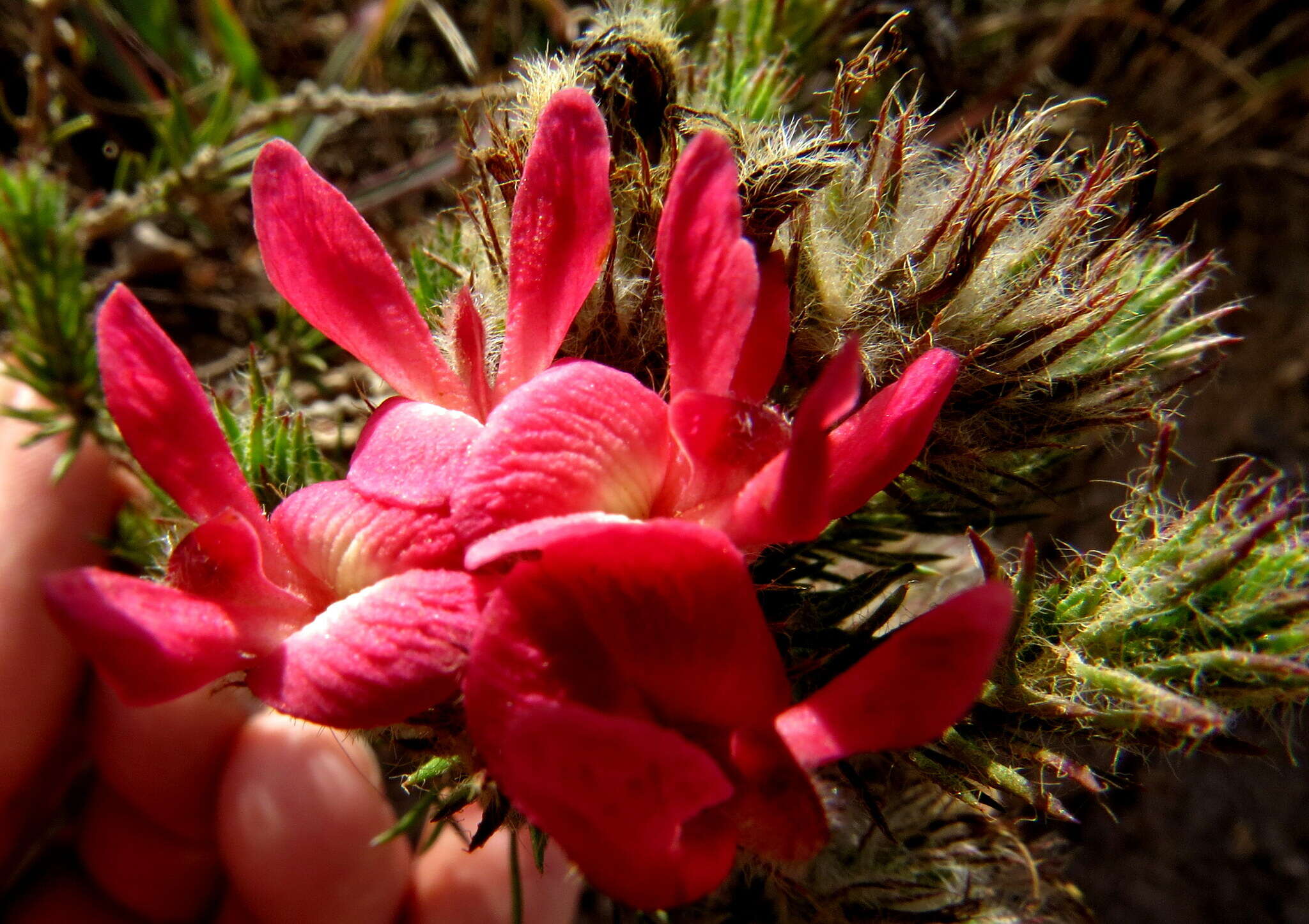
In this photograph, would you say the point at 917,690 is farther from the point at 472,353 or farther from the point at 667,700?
the point at 472,353

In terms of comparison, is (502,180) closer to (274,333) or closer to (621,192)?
(621,192)

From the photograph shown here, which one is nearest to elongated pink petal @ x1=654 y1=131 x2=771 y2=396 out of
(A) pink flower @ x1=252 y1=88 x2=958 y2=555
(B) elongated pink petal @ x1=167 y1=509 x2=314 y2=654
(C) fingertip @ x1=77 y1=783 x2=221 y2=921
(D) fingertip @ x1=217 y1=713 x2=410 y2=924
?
(A) pink flower @ x1=252 y1=88 x2=958 y2=555

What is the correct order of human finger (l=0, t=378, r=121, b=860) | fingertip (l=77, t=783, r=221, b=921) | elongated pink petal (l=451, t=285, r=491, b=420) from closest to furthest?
elongated pink petal (l=451, t=285, r=491, b=420), human finger (l=0, t=378, r=121, b=860), fingertip (l=77, t=783, r=221, b=921)

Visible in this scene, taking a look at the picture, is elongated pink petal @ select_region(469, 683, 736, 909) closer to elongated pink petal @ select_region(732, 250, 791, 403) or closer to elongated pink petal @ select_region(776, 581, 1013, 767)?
elongated pink petal @ select_region(776, 581, 1013, 767)

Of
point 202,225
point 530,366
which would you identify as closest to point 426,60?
point 202,225

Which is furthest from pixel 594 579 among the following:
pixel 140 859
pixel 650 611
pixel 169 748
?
pixel 140 859

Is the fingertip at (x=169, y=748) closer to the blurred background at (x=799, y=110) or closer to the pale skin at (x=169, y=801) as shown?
the pale skin at (x=169, y=801)

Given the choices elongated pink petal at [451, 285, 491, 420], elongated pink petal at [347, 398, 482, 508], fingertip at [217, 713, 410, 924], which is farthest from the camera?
fingertip at [217, 713, 410, 924]
